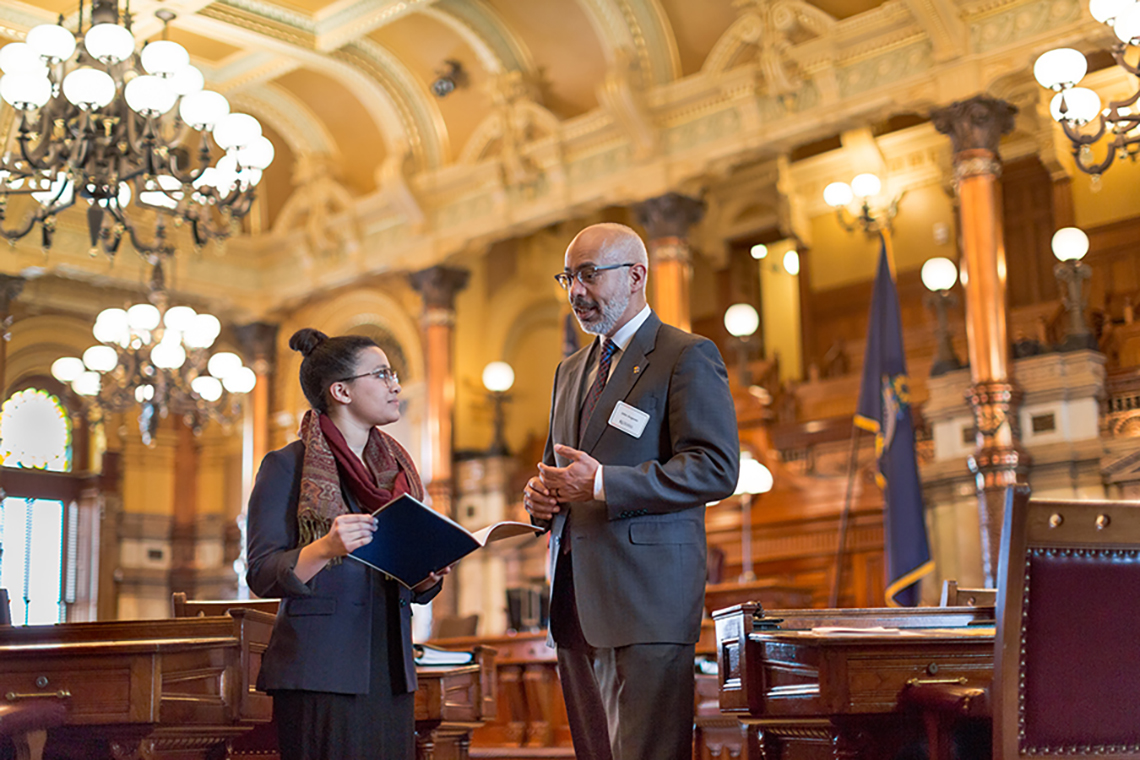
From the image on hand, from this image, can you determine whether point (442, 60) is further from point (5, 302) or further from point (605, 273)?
point (605, 273)

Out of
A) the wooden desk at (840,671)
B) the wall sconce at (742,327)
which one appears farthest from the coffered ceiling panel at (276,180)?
the wooden desk at (840,671)

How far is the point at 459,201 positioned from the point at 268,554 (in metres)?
9.59

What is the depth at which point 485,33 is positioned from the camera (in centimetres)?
1105

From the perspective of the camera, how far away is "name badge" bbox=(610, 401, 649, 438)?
109 inches

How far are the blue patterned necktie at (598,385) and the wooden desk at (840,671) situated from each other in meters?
0.72

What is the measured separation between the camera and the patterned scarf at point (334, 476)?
270 cm

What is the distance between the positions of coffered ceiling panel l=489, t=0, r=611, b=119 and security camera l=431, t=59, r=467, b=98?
2.37ft

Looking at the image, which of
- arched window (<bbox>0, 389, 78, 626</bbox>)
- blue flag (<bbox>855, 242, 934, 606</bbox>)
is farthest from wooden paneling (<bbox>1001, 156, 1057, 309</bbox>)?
arched window (<bbox>0, 389, 78, 626</bbox>)

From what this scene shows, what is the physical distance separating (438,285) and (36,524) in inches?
201

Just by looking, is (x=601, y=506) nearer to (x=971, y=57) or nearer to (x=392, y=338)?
(x=971, y=57)

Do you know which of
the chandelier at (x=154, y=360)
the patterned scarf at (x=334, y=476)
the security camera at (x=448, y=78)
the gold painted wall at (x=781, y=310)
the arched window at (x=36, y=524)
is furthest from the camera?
the arched window at (x=36, y=524)

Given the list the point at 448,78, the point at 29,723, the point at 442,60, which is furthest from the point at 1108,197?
the point at 29,723

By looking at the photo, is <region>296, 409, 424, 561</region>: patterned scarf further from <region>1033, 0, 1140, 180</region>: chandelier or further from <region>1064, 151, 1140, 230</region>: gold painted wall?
<region>1064, 151, 1140, 230</region>: gold painted wall

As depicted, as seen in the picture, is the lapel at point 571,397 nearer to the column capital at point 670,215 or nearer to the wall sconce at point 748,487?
the wall sconce at point 748,487
